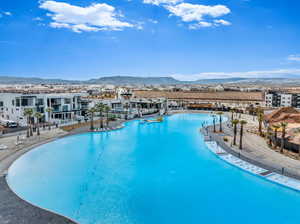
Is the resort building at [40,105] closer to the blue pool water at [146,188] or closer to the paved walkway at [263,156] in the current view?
the blue pool water at [146,188]

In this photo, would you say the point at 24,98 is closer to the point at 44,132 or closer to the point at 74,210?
the point at 44,132

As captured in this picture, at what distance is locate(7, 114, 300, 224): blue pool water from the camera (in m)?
12.0

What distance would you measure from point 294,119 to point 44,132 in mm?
36765

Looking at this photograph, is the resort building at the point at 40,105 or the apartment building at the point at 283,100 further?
the apartment building at the point at 283,100

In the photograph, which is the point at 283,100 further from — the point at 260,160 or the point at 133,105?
the point at 260,160

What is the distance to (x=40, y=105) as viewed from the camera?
116ft

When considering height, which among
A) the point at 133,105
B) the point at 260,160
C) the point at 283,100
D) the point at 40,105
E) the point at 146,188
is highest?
the point at 283,100

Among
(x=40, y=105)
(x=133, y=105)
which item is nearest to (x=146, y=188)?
(x=40, y=105)

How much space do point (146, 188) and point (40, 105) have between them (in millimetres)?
27385

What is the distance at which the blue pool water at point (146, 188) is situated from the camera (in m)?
12.0

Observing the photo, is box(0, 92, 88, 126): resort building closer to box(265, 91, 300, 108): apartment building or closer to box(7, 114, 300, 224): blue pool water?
box(7, 114, 300, 224): blue pool water

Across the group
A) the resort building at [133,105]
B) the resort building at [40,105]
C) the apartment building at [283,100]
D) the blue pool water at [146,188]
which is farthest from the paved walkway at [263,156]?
the apartment building at [283,100]

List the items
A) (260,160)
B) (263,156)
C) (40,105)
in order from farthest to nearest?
(40,105)
(263,156)
(260,160)

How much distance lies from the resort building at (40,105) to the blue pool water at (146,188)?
13917mm
